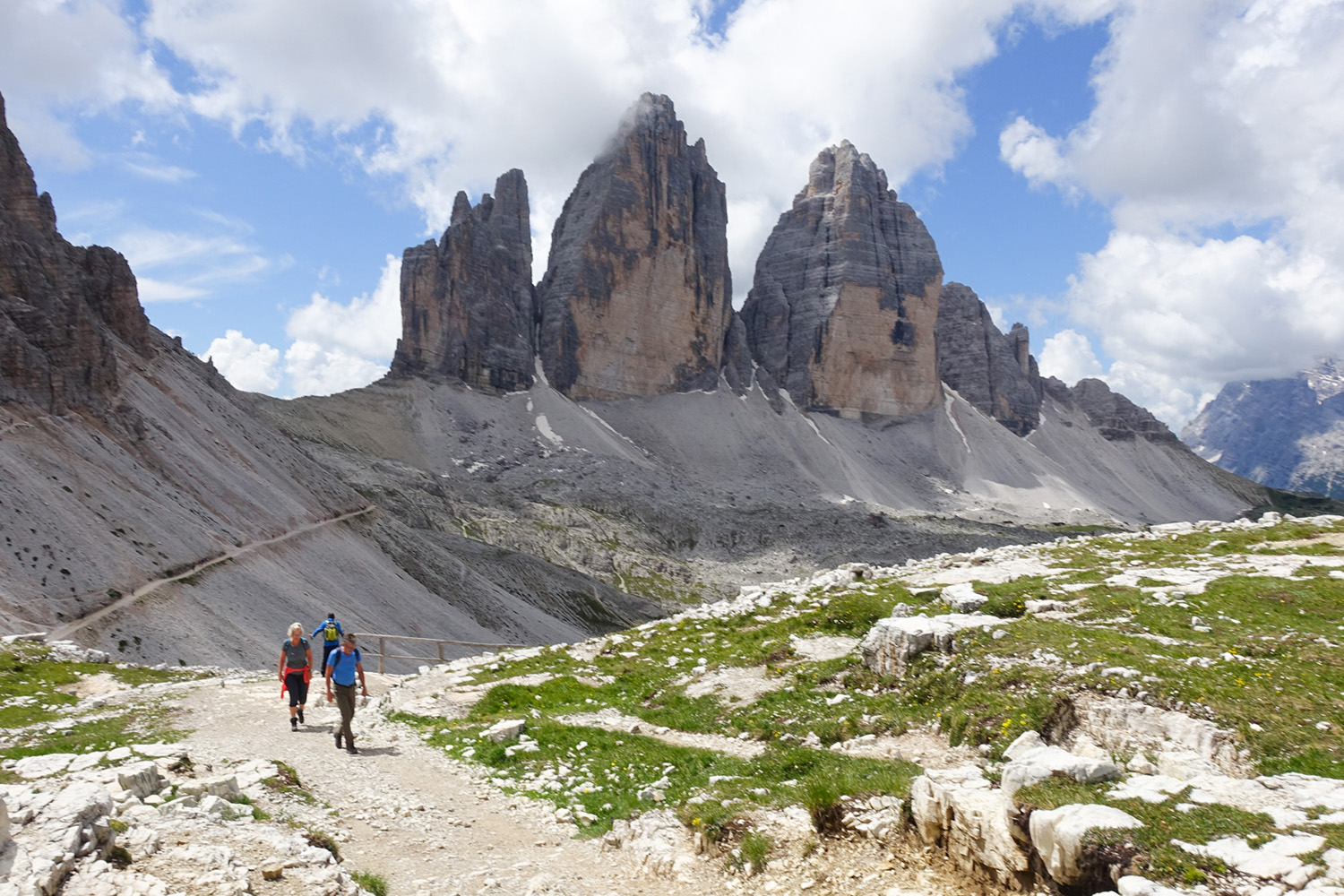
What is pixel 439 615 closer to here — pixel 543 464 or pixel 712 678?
pixel 712 678

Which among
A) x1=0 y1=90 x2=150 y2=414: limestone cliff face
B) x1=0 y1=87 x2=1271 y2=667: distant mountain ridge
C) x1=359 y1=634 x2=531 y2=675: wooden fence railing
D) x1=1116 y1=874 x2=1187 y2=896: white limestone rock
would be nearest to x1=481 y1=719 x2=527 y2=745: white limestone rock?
x1=359 y1=634 x2=531 y2=675: wooden fence railing

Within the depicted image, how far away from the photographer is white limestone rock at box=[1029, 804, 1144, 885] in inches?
299

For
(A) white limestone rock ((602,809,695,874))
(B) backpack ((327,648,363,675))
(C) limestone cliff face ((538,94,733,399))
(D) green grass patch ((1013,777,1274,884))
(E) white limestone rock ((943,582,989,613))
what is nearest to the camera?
(D) green grass patch ((1013,777,1274,884))

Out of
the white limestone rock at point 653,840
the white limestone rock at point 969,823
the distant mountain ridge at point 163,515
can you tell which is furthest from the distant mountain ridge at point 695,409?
the white limestone rock at point 969,823

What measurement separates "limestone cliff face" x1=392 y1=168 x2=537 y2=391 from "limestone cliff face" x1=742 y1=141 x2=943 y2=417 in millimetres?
55215

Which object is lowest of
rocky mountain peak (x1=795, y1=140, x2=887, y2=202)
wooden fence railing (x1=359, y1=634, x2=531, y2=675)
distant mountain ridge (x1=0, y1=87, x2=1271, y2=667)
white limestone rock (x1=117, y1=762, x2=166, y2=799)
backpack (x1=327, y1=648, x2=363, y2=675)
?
wooden fence railing (x1=359, y1=634, x2=531, y2=675)

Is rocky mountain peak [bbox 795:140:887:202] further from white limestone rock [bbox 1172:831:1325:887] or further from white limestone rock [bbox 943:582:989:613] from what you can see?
white limestone rock [bbox 1172:831:1325:887]

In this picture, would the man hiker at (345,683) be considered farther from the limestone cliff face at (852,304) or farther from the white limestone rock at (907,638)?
the limestone cliff face at (852,304)

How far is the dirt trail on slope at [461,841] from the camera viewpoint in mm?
9414

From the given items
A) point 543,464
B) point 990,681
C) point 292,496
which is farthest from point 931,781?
point 543,464

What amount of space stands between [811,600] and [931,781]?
15622 millimetres

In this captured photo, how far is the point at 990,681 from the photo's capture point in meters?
14.2

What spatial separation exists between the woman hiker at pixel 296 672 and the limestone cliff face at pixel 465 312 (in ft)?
439

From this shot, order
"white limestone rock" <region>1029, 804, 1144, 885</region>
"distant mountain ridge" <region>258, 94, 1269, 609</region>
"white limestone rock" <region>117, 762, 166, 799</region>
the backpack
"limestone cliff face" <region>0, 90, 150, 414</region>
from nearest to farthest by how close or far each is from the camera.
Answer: "white limestone rock" <region>1029, 804, 1144, 885</region> → "white limestone rock" <region>117, 762, 166, 799</region> → the backpack → "limestone cliff face" <region>0, 90, 150, 414</region> → "distant mountain ridge" <region>258, 94, 1269, 609</region>
